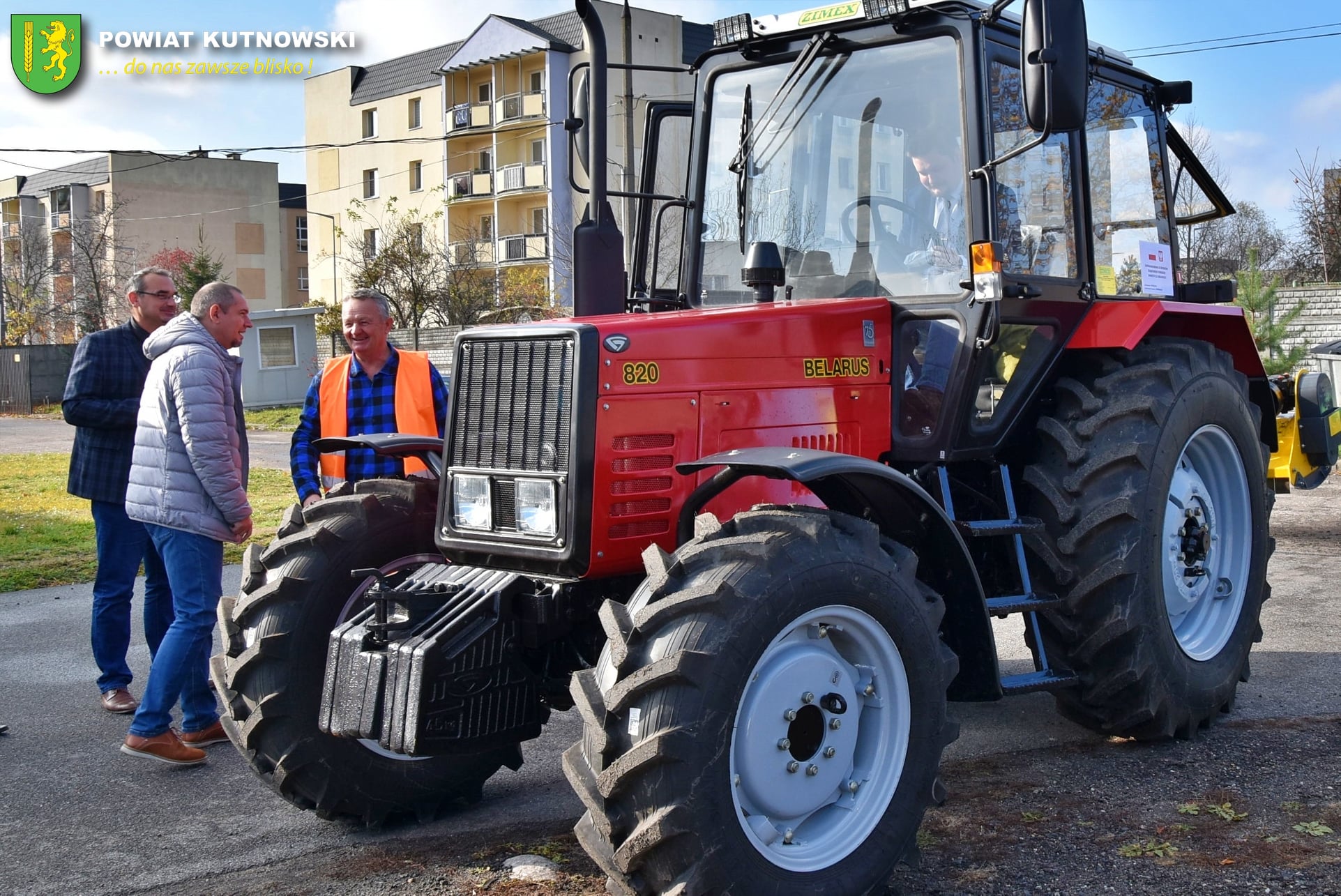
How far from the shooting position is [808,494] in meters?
4.35

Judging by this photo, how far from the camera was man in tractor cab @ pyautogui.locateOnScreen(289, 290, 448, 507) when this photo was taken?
19.3 feet

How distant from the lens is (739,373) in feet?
13.9

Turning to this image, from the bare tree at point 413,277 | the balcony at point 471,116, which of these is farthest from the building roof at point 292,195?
the bare tree at point 413,277

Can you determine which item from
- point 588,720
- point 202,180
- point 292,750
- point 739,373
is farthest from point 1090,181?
point 202,180

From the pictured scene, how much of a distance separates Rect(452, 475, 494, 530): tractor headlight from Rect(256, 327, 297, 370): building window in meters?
29.8

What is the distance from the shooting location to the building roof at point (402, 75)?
46.5m

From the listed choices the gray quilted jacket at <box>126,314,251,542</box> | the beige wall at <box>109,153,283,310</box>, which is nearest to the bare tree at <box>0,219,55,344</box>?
the beige wall at <box>109,153,283,310</box>

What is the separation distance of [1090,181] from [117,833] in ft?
14.9

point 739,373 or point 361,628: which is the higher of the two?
point 739,373

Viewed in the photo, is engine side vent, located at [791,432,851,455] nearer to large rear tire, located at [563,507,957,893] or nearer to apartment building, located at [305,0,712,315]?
large rear tire, located at [563,507,957,893]

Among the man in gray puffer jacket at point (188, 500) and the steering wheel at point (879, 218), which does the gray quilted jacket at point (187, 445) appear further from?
the steering wheel at point (879, 218)

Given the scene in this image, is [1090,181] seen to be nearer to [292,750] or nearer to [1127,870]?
[1127,870]

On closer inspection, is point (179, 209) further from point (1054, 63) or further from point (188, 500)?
point (1054, 63)

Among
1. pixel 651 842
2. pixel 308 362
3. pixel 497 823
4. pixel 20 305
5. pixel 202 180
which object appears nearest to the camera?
pixel 651 842
